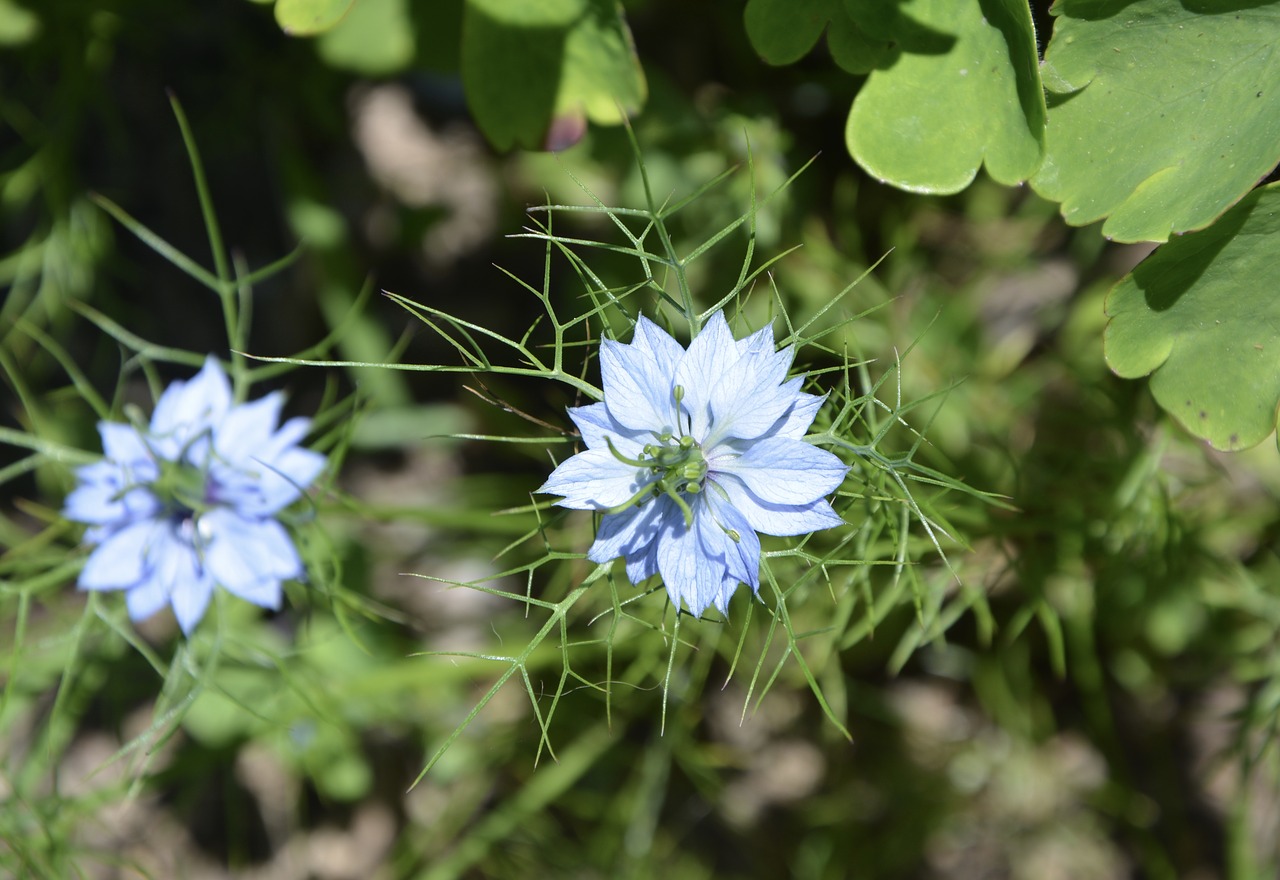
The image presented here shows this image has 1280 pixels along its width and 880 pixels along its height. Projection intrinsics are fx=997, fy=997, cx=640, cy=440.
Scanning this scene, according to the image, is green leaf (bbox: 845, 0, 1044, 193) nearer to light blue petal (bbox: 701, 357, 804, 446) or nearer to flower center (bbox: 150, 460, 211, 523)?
light blue petal (bbox: 701, 357, 804, 446)

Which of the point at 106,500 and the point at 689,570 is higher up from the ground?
the point at 689,570


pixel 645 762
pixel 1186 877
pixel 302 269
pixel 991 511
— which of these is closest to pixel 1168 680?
pixel 1186 877

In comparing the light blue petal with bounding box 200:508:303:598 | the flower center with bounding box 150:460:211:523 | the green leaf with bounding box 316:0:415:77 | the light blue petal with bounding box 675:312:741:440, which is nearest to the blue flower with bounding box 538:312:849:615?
the light blue petal with bounding box 675:312:741:440

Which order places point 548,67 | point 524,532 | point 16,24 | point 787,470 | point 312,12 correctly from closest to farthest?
point 787,470
point 312,12
point 548,67
point 524,532
point 16,24

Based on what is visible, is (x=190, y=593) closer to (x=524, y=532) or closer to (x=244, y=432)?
(x=244, y=432)

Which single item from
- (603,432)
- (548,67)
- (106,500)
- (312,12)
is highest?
(312,12)

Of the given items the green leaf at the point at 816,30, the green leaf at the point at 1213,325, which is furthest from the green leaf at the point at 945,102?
the green leaf at the point at 1213,325

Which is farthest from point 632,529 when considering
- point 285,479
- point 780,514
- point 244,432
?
point 244,432
